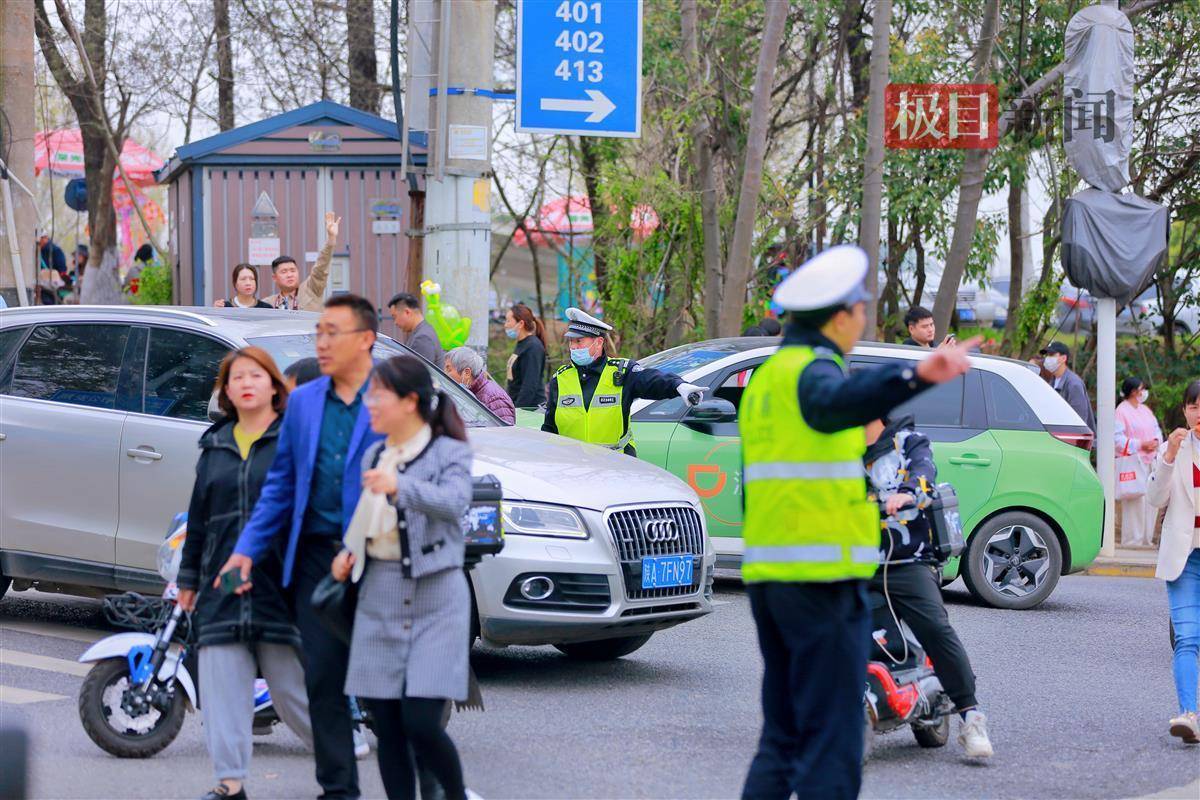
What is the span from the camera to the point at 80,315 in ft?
28.5

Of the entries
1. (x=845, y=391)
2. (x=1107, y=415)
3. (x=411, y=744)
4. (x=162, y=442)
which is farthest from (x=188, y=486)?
(x=1107, y=415)

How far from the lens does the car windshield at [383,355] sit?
8055mm

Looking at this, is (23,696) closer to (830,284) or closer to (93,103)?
(830,284)

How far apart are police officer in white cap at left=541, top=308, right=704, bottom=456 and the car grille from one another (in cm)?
137

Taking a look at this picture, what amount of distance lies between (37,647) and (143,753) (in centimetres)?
228

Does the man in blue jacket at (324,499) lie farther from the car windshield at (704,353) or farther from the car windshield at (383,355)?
the car windshield at (704,353)

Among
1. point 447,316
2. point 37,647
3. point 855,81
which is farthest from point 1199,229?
point 37,647

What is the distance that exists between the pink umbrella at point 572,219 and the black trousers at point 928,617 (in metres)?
12.8

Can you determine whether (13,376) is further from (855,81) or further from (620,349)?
(855,81)

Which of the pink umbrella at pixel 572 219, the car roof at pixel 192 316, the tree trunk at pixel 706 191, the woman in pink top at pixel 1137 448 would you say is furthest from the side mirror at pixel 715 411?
the pink umbrella at pixel 572 219

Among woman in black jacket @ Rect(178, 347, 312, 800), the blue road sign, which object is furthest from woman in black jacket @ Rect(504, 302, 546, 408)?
woman in black jacket @ Rect(178, 347, 312, 800)

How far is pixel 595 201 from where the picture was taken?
71.9ft

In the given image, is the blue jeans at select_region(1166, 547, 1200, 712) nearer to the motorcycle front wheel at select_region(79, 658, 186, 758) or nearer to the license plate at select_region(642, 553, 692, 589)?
the license plate at select_region(642, 553, 692, 589)

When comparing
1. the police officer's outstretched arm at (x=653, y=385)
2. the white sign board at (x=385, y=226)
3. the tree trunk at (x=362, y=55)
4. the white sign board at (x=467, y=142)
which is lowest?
the police officer's outstretched arm at (x=653, y=385)
